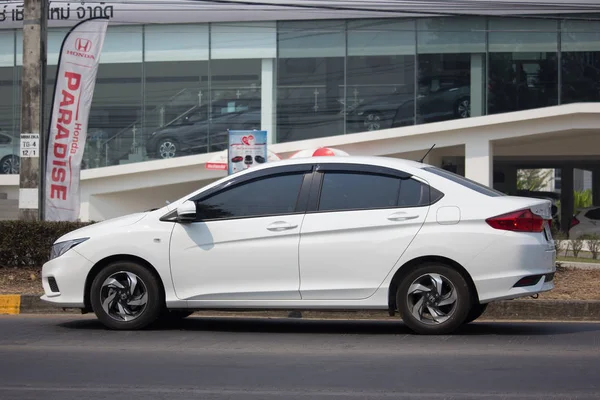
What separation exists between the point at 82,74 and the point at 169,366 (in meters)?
9.66

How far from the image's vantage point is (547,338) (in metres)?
8.68

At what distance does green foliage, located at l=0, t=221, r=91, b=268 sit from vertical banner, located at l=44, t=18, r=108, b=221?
A: 2.83 metres

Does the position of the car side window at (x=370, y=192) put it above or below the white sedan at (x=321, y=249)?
above

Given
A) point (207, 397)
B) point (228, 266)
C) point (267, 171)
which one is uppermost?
point (267, 171)

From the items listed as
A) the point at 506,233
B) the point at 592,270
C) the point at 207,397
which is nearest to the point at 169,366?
the point at 207,397

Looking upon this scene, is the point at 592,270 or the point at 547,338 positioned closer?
the point at 547,338

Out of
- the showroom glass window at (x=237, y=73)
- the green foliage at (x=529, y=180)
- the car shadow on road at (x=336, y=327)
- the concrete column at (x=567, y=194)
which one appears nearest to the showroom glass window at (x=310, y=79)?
the showroom glass window at (x=237, y=73)

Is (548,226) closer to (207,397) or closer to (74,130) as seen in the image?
(207,397)

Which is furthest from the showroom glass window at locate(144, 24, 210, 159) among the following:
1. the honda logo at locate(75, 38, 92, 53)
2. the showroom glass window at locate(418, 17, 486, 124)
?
the honda logo at locate(75, 38, 92, 53)

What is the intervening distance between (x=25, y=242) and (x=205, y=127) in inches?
679

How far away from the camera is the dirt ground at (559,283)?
11219 mm

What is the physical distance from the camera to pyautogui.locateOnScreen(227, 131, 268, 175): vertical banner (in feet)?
58.7

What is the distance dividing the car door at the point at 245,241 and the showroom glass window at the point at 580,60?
70.5 feet

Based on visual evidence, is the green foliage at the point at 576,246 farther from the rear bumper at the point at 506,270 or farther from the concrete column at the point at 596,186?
the concrete column at the point at 596,186
